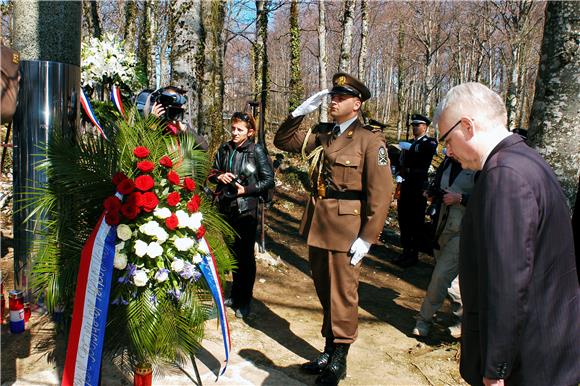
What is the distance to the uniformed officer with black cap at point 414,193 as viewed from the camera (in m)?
7.51

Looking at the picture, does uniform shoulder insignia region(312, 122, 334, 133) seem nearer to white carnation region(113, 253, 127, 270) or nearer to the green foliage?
the green foliage

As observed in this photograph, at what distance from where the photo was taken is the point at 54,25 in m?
3.82

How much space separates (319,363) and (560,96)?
282 cm

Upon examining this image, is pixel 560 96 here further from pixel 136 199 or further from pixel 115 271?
pixel 115 271

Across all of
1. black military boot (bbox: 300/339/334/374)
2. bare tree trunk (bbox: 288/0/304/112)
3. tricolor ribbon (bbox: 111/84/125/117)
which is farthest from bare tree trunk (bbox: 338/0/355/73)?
black military boot (bbox: 300/339/334/374)

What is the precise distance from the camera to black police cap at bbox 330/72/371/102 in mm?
3809

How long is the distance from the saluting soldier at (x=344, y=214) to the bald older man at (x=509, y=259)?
1.55 metres

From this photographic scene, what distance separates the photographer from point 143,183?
8.32 feet

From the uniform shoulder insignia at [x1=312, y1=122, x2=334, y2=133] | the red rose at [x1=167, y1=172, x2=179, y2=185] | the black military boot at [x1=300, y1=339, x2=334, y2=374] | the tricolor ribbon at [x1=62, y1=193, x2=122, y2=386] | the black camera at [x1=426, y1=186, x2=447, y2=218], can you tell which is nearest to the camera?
the tricolor ribbon at [x1=62, y1=193, x2=122, y2=386]

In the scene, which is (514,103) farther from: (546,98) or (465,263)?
(465,263)

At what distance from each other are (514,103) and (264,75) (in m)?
9.90

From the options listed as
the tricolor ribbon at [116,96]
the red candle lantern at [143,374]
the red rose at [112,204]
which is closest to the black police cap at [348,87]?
the red rose at [112,204]

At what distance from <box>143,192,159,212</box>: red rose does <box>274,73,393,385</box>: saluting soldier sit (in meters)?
1.60

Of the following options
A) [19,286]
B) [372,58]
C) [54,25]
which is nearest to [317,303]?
[19,286]
